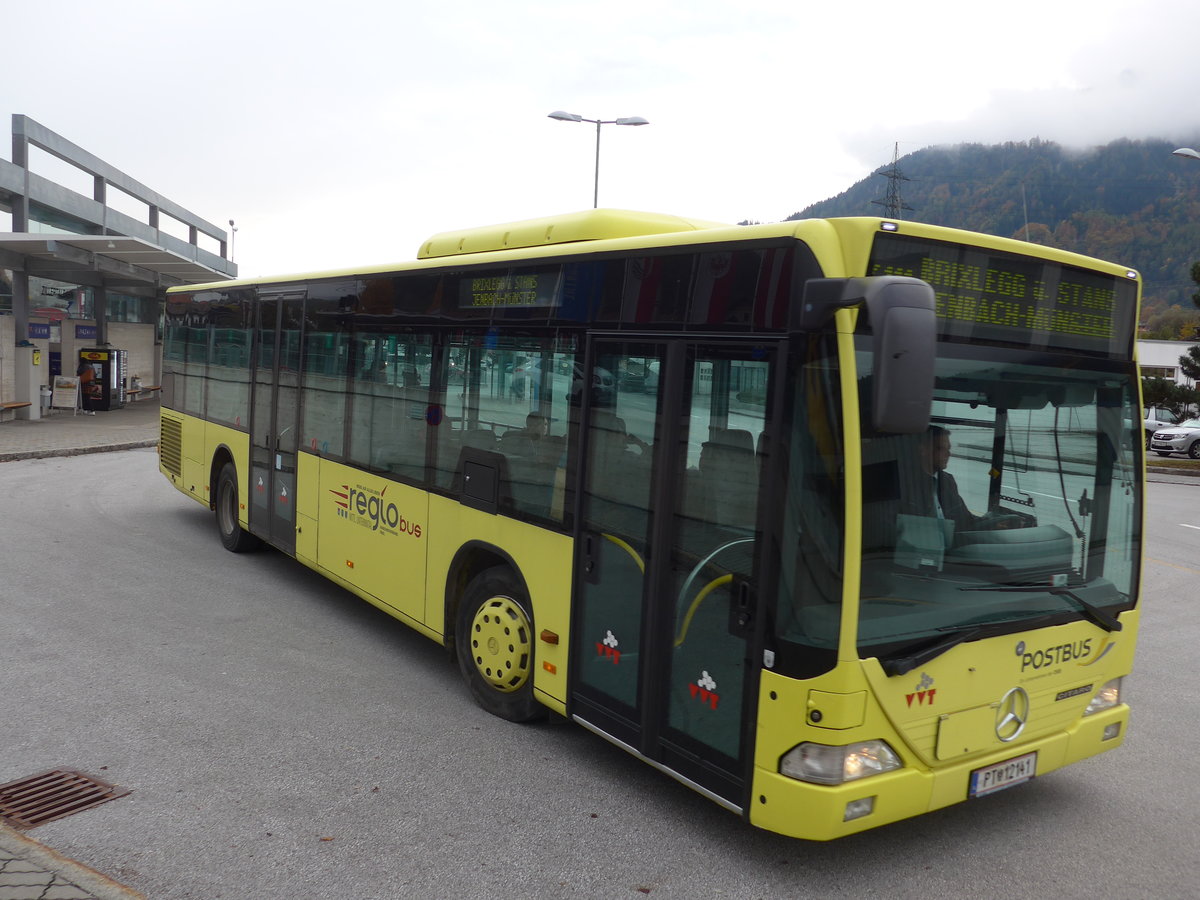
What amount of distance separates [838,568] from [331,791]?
2813mm

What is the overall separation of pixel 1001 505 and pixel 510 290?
9.98ft

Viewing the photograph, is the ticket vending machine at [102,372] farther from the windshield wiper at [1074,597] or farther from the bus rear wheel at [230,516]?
the windshield wiper at [1074,597]

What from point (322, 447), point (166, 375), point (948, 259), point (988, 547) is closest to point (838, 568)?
point (988, 547)

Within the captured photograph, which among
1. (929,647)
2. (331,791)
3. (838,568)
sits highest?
(838,568)

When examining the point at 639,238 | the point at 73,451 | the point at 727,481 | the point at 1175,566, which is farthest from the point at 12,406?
the point at 727,481

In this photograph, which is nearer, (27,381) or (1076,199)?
(27,381)

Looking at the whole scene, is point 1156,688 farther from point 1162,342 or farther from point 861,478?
point 1162,342

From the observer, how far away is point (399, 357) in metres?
7.12

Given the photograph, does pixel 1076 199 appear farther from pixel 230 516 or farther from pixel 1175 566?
pixel 230 516

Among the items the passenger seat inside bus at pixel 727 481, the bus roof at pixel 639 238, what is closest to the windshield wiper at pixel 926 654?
the passenger seat inside bus at pixel 727 481

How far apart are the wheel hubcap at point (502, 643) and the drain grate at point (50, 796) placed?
6.78ft

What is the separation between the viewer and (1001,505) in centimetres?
448

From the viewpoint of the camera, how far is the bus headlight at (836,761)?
3.96 meters

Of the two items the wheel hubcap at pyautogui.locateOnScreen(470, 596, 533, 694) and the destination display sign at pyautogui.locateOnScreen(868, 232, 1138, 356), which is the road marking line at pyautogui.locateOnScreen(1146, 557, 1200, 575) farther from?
the wheel hubcap at pyautogui.locateOnScreen(470, 596, 533, 694)
